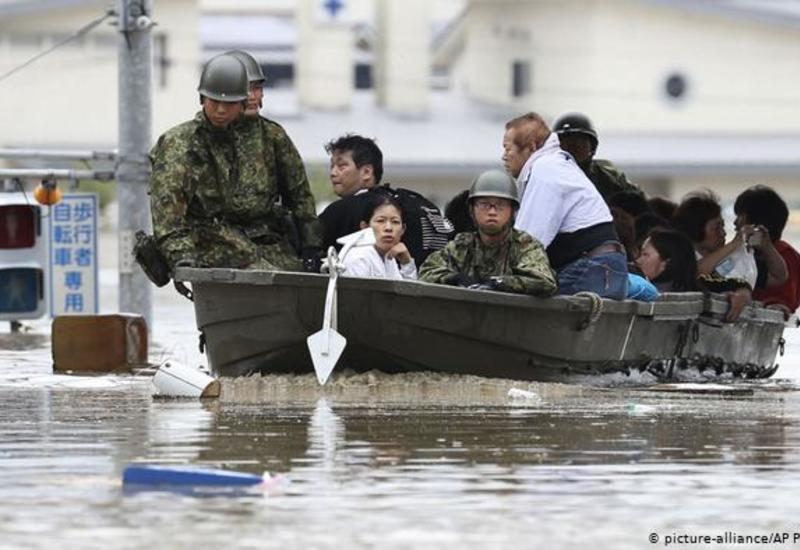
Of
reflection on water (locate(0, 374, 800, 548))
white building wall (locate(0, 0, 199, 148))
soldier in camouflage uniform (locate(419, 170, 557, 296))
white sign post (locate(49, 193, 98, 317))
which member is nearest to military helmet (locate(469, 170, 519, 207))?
soldier in camouflage uniform (locate(419, 170, 557, 296))

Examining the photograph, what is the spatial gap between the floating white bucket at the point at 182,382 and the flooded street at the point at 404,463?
0.15m

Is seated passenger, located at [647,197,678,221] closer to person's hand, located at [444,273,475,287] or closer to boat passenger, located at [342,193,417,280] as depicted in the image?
boat passenger, located at [342,193,417,280]

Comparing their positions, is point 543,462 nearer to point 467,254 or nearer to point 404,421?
point 404,421

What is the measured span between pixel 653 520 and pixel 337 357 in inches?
218

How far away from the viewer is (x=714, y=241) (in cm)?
2003

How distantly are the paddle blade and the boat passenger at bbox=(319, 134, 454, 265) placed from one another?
5.46ft

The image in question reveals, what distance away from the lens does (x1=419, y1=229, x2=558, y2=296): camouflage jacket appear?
15625 mm

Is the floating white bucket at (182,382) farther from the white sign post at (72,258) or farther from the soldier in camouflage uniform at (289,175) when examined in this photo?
the white sign post at (72,258)

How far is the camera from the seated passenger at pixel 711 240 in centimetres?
1970

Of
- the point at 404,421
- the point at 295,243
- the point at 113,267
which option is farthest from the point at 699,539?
the point at 113,267

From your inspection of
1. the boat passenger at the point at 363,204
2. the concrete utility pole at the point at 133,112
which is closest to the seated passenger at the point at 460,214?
the boat passenger at the point at 363,204

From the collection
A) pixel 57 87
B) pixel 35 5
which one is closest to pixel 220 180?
pixel 35 5

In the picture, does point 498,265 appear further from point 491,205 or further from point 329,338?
point 329,338

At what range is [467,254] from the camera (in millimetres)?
16031
